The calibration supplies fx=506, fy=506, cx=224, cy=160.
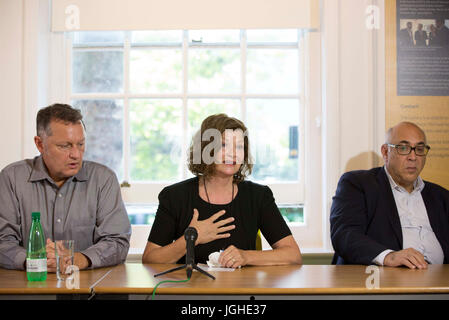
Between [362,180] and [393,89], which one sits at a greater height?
[393,89]

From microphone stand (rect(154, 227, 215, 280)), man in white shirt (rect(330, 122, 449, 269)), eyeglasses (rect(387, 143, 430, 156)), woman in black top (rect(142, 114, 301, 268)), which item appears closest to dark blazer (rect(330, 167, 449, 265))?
man in white shirt (rect(330, 122, 449, 269))

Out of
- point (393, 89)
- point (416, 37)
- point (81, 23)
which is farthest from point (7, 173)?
point (416, 37)

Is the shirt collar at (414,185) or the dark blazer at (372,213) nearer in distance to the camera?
the dark blazer at (372,213)

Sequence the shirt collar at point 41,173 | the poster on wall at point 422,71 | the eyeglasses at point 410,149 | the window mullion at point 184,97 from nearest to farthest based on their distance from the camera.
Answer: the shirt collar at point 41,173
the eyeglasses at point 410,149
the poster on wall at point 422,71
the window mullion at point 184,97

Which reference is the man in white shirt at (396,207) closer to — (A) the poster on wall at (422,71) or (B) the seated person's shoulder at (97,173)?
(A) the poster on wall at (422,71)

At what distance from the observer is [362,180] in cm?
277

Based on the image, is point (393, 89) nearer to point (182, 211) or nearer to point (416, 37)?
point (416, 37)

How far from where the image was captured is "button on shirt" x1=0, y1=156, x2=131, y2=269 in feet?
7.70

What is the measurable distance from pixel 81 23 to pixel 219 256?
6.17ft

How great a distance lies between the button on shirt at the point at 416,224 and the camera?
2631 millimetres

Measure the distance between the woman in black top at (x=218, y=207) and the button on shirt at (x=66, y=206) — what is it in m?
0.21

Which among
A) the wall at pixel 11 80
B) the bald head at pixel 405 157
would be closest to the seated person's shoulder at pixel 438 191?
the bald head at pixel 405 157

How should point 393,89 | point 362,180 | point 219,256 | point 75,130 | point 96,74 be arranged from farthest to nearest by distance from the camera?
point 96,74
point 393,89
point 362,180
point 75,130
point 219,256
